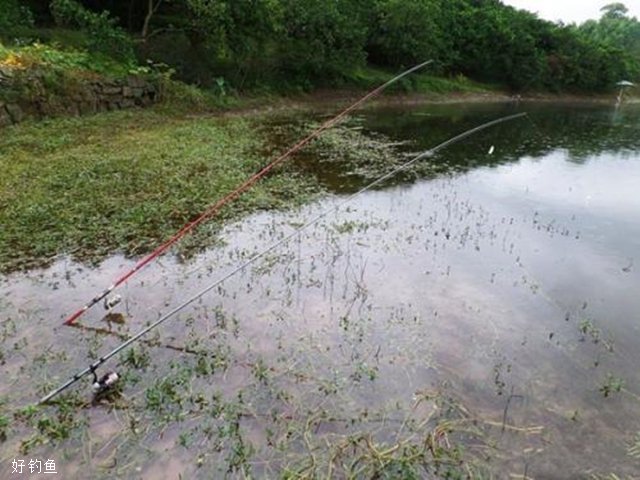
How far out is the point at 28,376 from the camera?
177 inches

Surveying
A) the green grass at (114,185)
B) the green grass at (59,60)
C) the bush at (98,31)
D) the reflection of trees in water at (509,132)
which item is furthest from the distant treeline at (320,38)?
the green grass at (114,185)

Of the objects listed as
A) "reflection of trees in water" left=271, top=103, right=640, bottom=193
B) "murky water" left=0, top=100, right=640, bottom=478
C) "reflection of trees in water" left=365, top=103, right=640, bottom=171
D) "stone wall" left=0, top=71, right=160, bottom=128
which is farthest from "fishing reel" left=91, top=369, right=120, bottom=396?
"reflection of trees in water" left=365, top=103, right=640, bottom=171

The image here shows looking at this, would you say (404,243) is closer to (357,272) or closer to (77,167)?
(357,272)

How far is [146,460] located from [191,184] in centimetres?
729

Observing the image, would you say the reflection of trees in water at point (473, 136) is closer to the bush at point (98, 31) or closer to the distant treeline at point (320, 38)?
the distant treeline at point (320, 38)

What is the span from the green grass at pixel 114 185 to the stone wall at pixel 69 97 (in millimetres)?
426

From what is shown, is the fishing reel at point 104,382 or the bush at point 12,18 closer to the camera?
the fishing reel at point 104,382

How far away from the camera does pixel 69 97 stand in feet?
46.1

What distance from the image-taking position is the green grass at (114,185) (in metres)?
Answer: 7.51

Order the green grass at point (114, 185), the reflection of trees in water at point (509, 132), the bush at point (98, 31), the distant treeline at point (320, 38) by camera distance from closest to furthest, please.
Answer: the green grass at point (114, 185) → the bush at point (98, 31) → the reflection of trees in water at point (509, 132) → the distant treeline at point (320, 38)

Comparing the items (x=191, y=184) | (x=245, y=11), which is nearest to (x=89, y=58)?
(x=245, y=11)

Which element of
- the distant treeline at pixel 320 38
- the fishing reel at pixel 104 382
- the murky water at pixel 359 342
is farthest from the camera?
the distant treeline at pixel 320 38

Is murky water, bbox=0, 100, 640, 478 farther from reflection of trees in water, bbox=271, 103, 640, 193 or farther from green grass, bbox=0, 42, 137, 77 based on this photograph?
green grass, bbox=0, 42, 137, 77

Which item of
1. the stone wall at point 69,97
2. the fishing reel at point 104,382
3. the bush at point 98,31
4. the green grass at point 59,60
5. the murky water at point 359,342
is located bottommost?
the murky water at point 359,342
